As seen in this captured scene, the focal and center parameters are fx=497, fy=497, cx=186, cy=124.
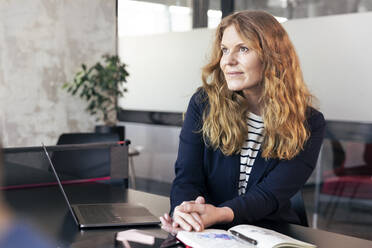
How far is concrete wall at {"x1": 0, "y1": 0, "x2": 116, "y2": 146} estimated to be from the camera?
4.46m

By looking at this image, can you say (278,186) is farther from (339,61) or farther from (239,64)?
(339,61)

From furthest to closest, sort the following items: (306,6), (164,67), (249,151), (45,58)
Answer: (164,67), (45,58), (306,6), (249,151)

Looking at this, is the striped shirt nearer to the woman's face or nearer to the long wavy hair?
the long wavy hair

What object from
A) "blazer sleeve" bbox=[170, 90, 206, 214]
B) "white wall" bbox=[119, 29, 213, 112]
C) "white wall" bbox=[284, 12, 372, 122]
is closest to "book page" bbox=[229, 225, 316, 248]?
"blazer sleeve" bbox=[170, 90, 206, 214]

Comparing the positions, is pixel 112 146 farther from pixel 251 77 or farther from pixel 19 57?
pixel 19 57

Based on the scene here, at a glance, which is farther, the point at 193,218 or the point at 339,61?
the point at 339,61

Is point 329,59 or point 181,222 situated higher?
point 329,59

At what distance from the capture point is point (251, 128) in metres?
2.21

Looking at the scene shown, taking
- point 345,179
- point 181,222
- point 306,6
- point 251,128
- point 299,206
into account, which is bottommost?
point 345,179

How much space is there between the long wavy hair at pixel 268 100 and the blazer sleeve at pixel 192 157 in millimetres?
48

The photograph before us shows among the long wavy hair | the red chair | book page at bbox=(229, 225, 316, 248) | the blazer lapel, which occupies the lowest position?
the red chair

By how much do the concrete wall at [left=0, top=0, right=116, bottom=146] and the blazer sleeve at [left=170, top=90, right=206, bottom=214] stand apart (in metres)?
2.67

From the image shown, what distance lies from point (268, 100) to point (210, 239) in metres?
0.81

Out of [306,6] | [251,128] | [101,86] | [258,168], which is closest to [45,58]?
[101,86]
